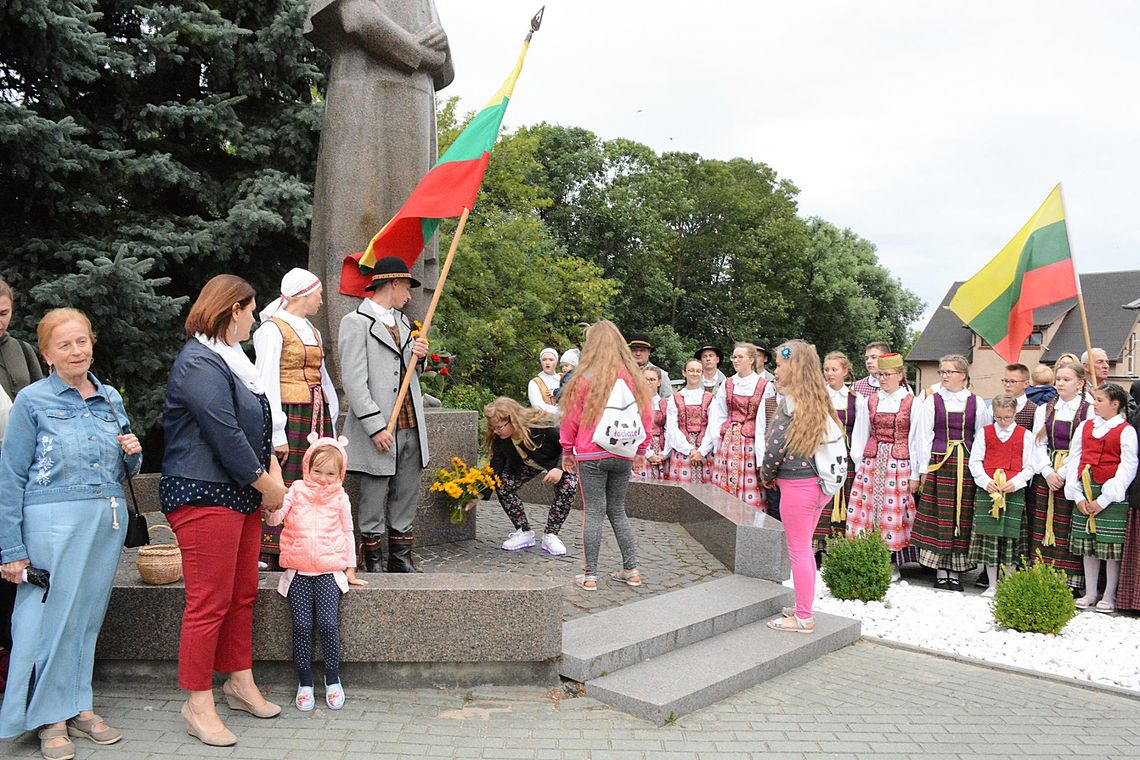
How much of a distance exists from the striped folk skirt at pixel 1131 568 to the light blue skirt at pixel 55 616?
7.34m

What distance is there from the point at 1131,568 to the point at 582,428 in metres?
4.72

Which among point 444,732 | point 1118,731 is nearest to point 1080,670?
point 1118,731

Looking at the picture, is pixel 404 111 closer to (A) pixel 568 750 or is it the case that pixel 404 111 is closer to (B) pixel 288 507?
(B) pixel 288 507

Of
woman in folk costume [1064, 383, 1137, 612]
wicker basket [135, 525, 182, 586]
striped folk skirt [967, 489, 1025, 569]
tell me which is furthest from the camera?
striped folk skirt [967, 489, 1025, 569]

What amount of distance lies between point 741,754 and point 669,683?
0.68 m

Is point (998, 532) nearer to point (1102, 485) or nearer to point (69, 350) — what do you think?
point (1102, 485)

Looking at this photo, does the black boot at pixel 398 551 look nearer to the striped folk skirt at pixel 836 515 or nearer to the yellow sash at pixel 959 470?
the striped folk skirt at pixel 836 515

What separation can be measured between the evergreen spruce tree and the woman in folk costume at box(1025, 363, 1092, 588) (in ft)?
24.8

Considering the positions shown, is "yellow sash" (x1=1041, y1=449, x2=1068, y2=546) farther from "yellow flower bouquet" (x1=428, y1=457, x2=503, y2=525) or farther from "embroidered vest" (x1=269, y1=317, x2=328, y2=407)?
"embroidered vest" (x1=269, y1=317, x2=328, y2=407)

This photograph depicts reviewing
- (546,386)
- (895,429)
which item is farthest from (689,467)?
A: (895,429)

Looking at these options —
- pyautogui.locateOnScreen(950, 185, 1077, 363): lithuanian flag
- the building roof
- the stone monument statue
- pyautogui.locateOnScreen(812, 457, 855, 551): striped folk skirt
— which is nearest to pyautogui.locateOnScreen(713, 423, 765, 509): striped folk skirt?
pyautogui.locateOnScreen(812, 457, 855, 551): striped folk skirt

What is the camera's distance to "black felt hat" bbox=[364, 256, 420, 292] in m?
5.45

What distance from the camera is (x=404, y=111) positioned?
672cm

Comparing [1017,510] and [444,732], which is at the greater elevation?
[1017,510]
